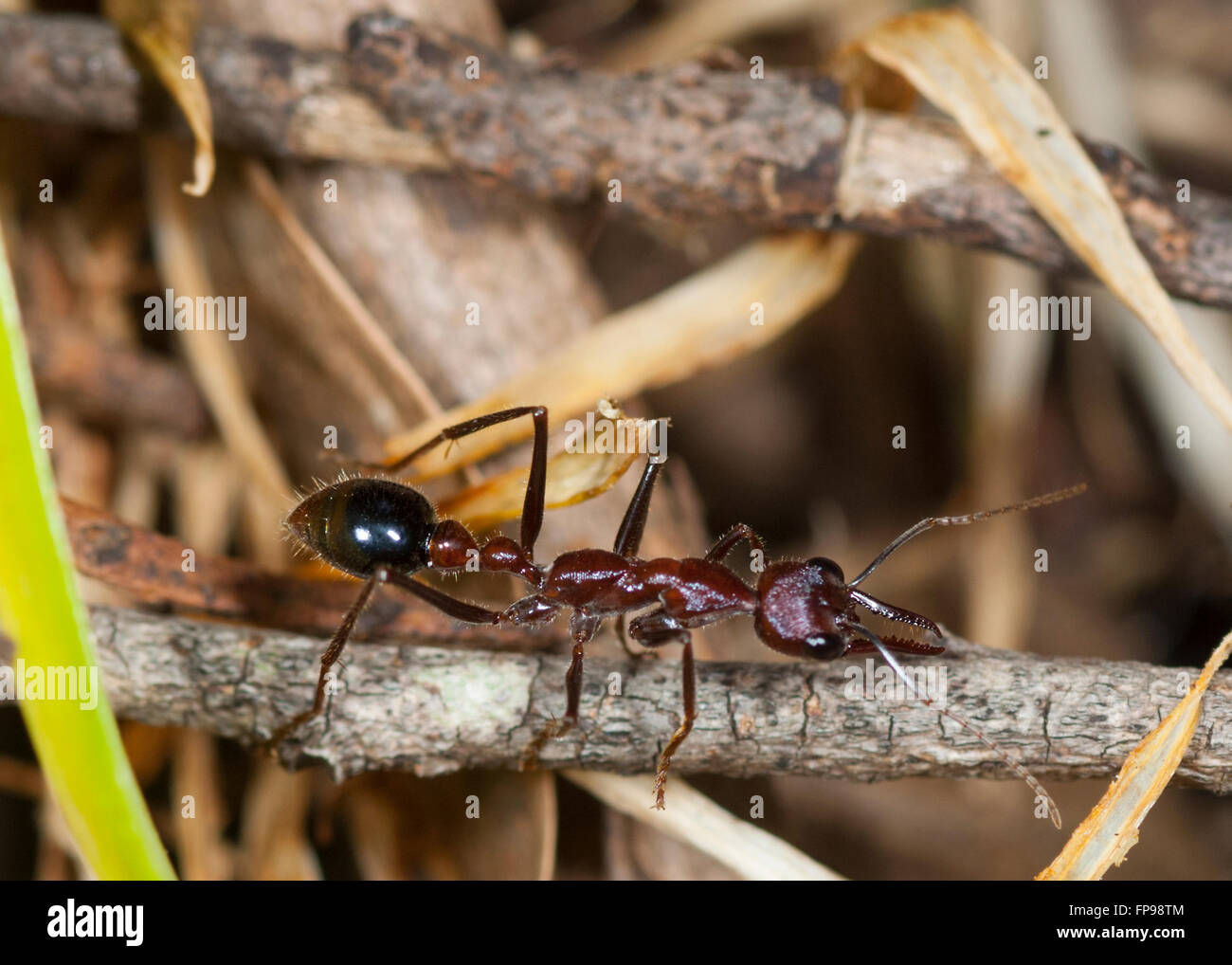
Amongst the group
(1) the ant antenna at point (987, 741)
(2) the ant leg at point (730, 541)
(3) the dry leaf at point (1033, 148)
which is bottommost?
(1) the ant antenna at point (987, 741)

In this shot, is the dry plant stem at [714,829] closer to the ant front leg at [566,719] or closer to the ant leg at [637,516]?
the ant front leg at [566,719]

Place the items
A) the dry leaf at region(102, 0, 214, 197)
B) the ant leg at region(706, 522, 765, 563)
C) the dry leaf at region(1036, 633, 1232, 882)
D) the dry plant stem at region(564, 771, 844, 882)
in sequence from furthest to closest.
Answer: the ant leg at region(706, 522, 765, 563), the dry leaf at region(102, 0, 214, 197), the dry plant stem at region(564, 771, 844, 882), the dry leaf at region(1036, 633, 1232, 882)

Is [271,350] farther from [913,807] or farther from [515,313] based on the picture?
[913,807]

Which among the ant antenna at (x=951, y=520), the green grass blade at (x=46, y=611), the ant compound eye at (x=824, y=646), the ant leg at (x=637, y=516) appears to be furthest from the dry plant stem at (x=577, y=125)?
the green grass blade at (x=46, y=611)

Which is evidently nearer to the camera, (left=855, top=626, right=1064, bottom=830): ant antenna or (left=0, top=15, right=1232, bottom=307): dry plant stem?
(left=855, top=626, right=1064, bottom=830): ant antenna

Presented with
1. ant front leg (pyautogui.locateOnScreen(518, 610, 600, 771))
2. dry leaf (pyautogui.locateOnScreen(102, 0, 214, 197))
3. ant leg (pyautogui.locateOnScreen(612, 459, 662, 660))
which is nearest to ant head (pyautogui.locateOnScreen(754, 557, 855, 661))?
ant leg (pyautogui.locateOnScreen(612, 459, 662, 660))

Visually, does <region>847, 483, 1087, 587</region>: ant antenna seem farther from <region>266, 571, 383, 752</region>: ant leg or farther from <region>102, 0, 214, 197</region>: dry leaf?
<region>102, 0, 214, 197</region>: dry leaf

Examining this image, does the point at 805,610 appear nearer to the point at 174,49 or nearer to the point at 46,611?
the point at 46,611
